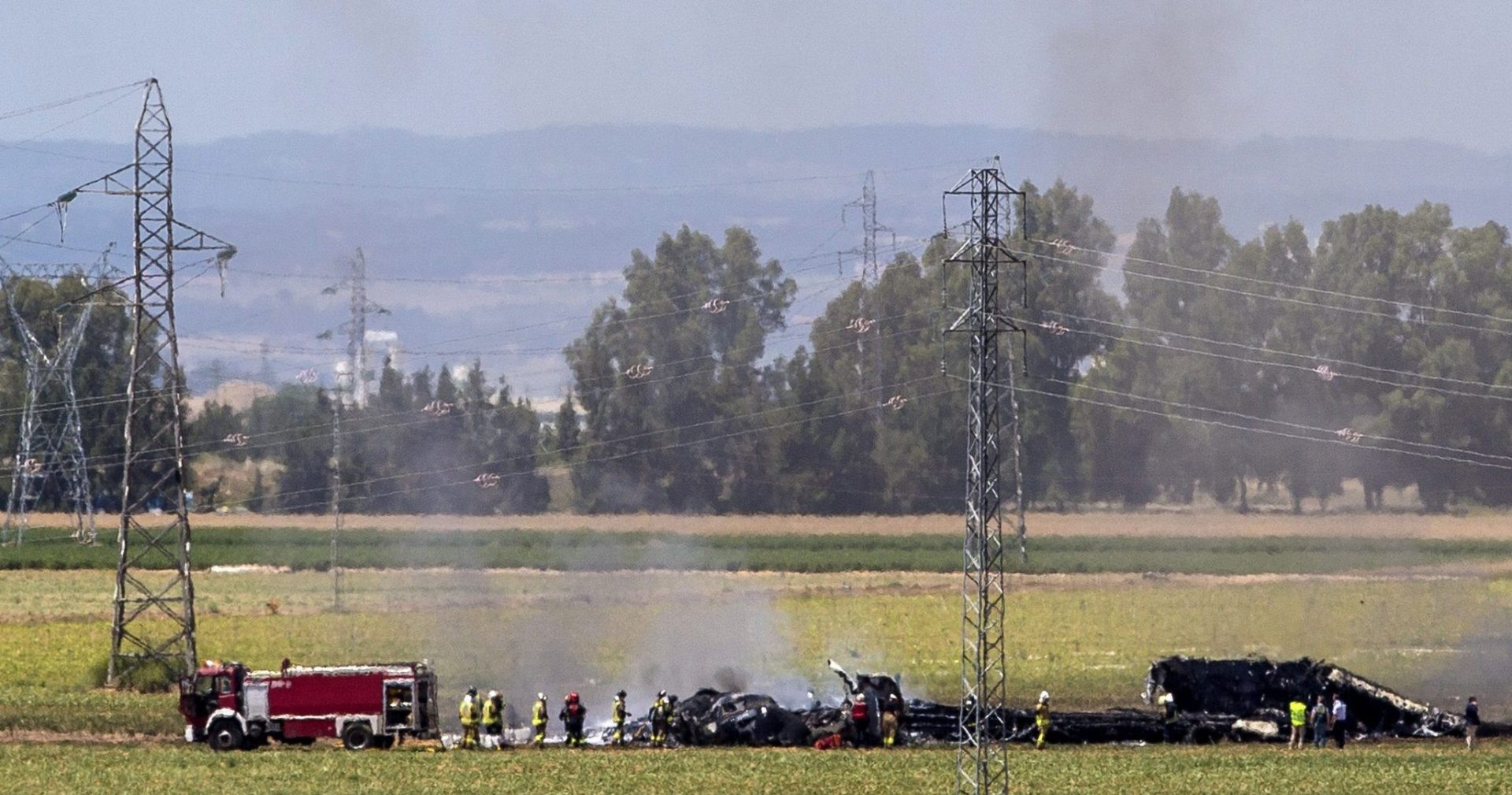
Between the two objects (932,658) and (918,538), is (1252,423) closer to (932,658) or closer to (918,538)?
(918,538)

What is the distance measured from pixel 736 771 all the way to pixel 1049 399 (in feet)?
246

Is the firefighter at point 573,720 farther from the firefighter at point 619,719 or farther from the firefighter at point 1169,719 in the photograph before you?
the firefighter at point 1169,719

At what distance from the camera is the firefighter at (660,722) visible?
53.3 metres

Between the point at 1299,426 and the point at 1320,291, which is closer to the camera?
the point at 1299,426

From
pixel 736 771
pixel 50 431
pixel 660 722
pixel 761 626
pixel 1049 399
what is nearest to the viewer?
pixel 736 771

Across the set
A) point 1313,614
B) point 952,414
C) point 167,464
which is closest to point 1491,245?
point 952,414

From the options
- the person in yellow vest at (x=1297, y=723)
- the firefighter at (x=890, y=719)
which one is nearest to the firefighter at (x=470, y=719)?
the firefighter at (x=890, y=719)

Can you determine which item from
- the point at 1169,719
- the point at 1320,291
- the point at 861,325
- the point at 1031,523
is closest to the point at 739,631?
the point at 1169,719

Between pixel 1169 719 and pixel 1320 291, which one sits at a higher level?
pixel 1320 291

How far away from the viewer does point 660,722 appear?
53.4 m

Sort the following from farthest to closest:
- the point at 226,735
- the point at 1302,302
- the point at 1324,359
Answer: the point at 1302,302 < the point at 1324,359 < the point at 226,735

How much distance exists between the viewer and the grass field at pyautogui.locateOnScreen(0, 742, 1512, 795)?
44.9 m

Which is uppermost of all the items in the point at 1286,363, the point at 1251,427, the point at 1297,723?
the point at 1286,363

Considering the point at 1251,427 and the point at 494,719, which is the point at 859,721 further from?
the point at 1251,427
